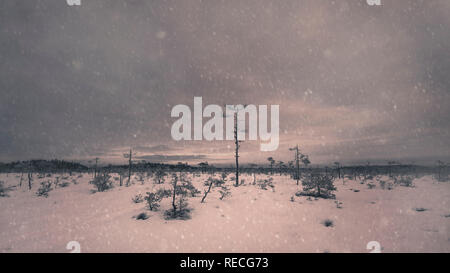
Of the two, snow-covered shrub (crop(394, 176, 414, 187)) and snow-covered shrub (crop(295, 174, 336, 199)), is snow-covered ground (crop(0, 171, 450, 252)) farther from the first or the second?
snow-covered shrub (crop(394, 176, 414, 187))

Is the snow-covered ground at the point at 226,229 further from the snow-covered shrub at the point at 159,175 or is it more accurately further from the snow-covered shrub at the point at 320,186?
the snow-covered shrub at the point at 159,175

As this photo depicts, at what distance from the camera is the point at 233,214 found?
971 cm

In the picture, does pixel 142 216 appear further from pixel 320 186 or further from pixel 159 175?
pixel 320 186

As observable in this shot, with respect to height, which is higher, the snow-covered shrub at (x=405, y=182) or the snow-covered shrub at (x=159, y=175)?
the snow-covered shrub at (x=159, y=175)

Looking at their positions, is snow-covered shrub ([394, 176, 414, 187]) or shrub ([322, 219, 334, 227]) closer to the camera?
shrub ([322, 219, 334, 227])

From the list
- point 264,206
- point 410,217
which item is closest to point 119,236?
point 264,206

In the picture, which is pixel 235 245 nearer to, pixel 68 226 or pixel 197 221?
pixel 197 221

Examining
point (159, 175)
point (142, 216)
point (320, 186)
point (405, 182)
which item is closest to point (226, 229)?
point (142, 216)

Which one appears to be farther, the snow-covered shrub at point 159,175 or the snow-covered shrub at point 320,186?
the snow-covered shrub at point 159,175

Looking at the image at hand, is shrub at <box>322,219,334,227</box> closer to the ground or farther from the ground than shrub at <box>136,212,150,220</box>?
closer to the ground

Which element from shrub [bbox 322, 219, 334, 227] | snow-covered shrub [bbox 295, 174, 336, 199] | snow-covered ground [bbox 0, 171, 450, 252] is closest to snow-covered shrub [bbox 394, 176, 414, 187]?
snow-covered ground [bbox 0, 171, 450, 252]

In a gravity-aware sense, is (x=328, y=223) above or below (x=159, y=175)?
below

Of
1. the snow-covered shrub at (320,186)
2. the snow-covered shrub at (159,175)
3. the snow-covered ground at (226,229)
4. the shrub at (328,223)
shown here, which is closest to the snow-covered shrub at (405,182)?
the snow-covered ground at (226,229)

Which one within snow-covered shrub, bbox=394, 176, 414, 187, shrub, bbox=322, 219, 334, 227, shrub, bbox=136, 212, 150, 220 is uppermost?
shrub, bbox=136, 212, 150, 220
